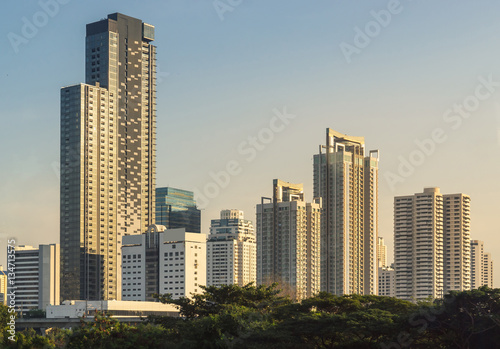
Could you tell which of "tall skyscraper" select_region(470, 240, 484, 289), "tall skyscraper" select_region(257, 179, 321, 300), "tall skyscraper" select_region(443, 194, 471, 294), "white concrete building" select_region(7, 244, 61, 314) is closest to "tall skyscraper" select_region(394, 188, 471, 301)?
"tall skyscraper" select_region(443, 194, 471, 294)

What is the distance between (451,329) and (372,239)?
88.6 metres

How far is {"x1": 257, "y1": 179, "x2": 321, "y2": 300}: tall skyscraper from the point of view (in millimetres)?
115250

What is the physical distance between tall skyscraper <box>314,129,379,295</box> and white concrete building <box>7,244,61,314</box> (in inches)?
1631

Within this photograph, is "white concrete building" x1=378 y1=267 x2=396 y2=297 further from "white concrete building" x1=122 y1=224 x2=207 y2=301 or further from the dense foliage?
the dense foliage

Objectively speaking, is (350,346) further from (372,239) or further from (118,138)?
(118,138)

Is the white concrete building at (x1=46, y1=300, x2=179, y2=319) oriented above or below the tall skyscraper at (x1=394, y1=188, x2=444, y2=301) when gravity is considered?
below

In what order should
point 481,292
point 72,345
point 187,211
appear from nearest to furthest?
point 481,292
point 72,345
point 187,211

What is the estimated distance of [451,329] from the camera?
1201 inches

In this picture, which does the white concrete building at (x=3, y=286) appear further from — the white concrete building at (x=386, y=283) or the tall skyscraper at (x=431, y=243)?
the white concrete building at (x=386, y=283)

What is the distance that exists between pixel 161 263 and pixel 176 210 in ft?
183

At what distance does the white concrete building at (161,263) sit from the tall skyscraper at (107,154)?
7.86 feet

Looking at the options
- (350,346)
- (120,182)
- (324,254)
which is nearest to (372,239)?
(324,254)

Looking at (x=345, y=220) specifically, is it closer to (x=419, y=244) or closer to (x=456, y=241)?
(x=419, y=244)

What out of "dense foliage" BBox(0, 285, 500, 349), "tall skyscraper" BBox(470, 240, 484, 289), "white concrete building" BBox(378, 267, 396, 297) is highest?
"dense foliage" BBox(0, 285, 500, 349)
